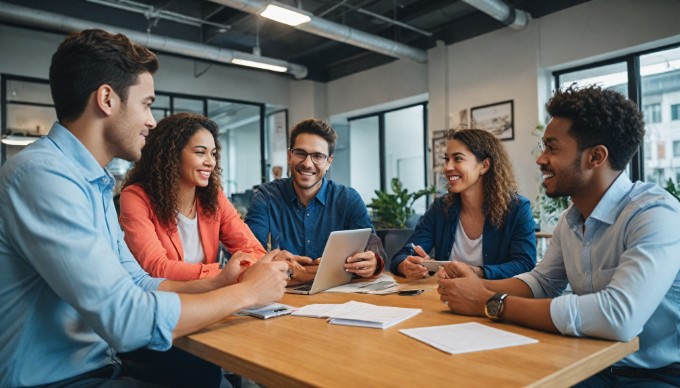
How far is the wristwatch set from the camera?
4.40ft

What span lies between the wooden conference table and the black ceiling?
17.5 ft

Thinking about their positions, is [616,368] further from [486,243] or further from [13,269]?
[13,269]

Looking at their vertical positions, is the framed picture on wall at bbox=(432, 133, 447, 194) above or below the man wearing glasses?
above

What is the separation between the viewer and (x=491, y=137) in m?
2.62

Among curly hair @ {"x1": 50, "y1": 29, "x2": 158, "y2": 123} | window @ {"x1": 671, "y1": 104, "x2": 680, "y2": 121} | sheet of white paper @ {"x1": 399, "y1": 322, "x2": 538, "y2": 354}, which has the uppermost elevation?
window @ {"x1": 671, "y1": 104, "x2": 680, "y2": 121}

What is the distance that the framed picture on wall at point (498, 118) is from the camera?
6.29 meters

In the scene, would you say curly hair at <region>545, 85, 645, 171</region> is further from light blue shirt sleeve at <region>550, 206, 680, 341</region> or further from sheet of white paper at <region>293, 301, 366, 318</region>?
sheet of white paper at <region>293, 301, 366, 318</region>

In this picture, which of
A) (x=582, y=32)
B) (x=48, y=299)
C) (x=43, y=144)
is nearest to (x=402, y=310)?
(x=48, y=299)

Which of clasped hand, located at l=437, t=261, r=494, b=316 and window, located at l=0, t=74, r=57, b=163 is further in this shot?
window, located at l=0, t=74, r=57, b=163

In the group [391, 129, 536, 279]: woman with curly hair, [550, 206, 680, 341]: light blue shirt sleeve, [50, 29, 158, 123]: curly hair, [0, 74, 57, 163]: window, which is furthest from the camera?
[0, 74, 57, 163]: window

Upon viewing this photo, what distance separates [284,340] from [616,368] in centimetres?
95

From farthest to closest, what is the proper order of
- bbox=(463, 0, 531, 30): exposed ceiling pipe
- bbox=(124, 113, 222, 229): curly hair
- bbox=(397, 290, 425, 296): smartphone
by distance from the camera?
bbox=(463, 0, 531, 30): exposed ceiling pipe
bbox=(124, 113, 222, 229): curly hair
bbox=(397, 290, 425, 296): smartphone

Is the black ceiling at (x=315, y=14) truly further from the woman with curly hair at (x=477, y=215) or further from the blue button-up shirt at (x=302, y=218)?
the woman with curly hair at (x=477, y=215)

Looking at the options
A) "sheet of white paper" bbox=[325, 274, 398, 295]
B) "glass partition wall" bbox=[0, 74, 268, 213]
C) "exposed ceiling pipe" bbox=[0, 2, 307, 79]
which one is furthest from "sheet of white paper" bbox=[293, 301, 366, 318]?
"exposed ceiling pipe" bbox=[0, 2, 307, 79]
